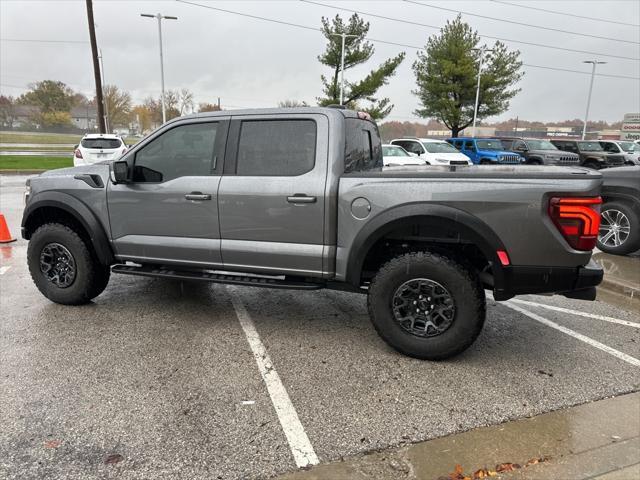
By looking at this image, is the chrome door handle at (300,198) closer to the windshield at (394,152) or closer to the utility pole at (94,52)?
the windshield at (394,152)

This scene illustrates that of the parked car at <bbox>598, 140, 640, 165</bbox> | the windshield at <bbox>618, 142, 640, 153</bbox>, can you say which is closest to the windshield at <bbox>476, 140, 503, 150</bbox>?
the parked car at <bbox>598, 140, 640, 165</bbox>

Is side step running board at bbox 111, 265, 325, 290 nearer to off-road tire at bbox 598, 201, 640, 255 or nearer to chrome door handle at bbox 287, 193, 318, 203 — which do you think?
chrome door handle at bbox 287, 193, 318, 203

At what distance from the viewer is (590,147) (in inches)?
916

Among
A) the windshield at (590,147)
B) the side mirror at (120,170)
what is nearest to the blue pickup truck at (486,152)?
the windshield at (590,147)

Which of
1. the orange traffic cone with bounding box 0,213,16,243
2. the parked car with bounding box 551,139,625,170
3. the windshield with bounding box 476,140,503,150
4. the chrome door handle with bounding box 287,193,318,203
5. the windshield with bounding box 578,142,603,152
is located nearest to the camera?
the chrome door handle with bounding box 287,193,318,203

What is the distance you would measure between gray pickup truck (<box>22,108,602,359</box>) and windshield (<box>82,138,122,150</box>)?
10526mm

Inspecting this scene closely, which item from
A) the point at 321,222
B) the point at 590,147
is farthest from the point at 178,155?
the point at 590,147

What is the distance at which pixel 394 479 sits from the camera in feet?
7.89

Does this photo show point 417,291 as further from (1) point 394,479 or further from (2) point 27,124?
(2) point 27,124

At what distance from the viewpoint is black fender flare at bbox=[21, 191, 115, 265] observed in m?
4.50

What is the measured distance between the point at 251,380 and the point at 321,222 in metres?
1.30

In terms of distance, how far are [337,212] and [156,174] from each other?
177 cm

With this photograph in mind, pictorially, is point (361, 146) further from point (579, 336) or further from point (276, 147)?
point (579, 336)

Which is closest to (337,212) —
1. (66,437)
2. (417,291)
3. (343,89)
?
(417,291)
